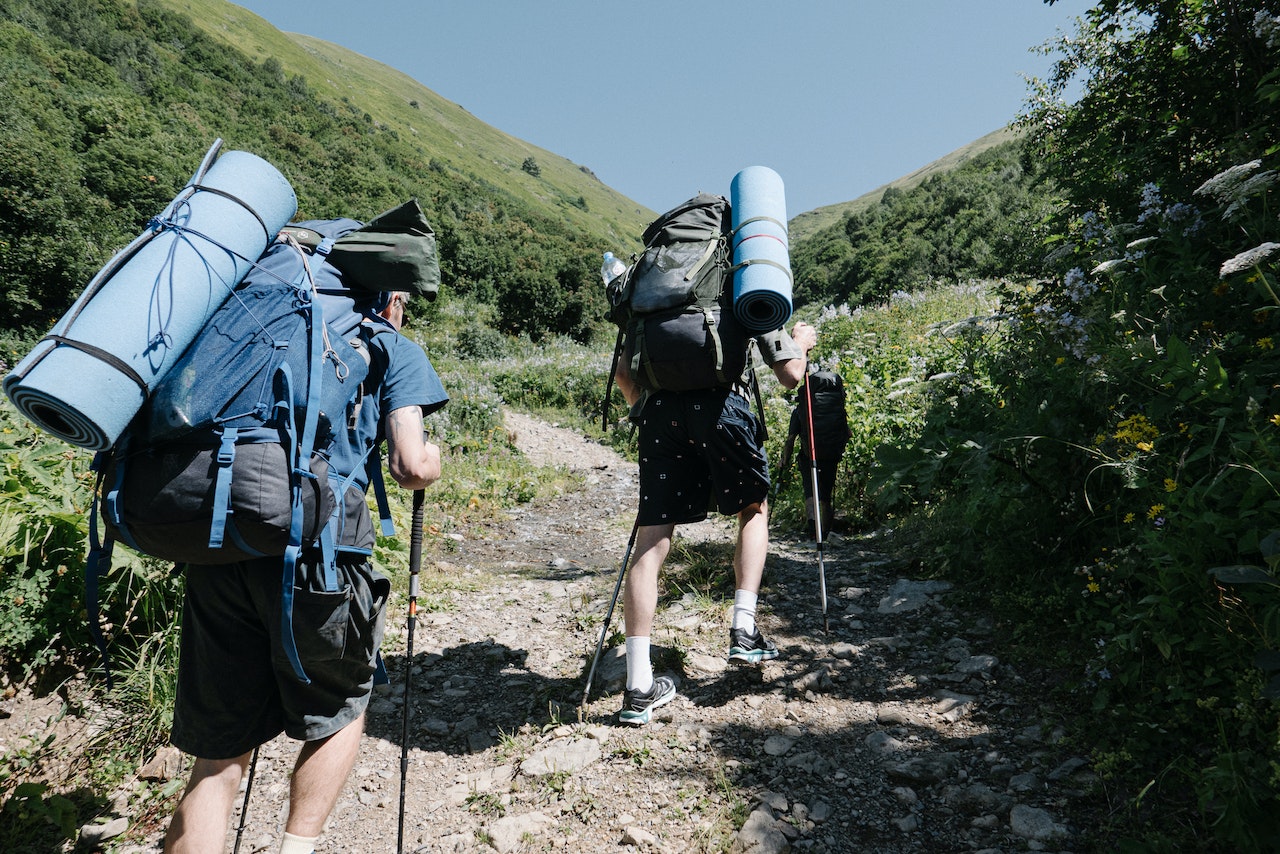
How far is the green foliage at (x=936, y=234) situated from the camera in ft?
89.8

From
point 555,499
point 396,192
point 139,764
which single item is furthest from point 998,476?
point 396,192

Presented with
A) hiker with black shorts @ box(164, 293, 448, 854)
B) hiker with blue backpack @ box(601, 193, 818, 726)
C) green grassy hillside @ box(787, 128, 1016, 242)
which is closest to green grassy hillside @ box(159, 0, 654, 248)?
green grassy hillside @ box(787, 128, 1016, 242)

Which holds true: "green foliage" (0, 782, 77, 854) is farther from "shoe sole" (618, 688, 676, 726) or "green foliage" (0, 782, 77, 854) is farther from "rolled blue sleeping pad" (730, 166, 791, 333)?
"rolled blue sleeping pad" (730, 166, 791, 333)

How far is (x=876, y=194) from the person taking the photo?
123 metres

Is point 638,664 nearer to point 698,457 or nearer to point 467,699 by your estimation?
point 698,457

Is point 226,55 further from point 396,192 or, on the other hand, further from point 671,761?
point 671,761

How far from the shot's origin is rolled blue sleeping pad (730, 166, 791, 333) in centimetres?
281

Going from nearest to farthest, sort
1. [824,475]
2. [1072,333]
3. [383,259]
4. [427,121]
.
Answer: [383,259]
[1072,333]
[824,475]
[427,121]

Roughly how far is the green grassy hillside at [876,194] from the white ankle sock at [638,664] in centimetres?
7487

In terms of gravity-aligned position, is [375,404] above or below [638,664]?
above

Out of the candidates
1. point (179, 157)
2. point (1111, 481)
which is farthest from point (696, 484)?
point (179, 157)

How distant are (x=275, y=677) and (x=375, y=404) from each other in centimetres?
85

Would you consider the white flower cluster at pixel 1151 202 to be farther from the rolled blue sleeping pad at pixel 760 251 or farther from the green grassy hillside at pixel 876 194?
the green grassy hillside at pixel 876 194

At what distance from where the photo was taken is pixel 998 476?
366cm
